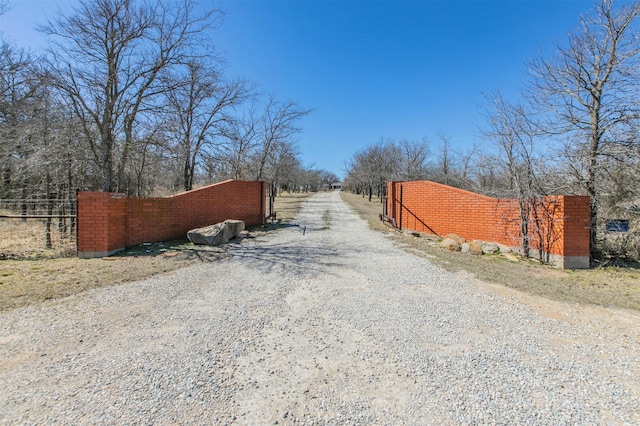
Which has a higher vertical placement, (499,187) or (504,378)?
(499,187)

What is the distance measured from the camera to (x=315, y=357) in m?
2.61

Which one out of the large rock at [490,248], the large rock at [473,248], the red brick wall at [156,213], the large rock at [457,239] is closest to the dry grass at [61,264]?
the red brick wall at [156,213]

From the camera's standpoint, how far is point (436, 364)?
250 centimetres

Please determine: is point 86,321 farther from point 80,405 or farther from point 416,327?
point 416,327

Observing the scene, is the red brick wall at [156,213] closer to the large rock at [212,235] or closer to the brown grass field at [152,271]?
the brown grass field at [152,271]

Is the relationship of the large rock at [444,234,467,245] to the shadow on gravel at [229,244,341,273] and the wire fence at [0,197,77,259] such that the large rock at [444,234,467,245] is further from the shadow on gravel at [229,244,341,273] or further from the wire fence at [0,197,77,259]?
the wire fence at [0,197,77,259]

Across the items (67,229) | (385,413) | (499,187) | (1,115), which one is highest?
(1,115)

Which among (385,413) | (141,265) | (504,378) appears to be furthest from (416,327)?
(141,265)

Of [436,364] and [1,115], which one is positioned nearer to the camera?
[436,364]

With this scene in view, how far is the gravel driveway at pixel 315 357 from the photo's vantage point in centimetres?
194

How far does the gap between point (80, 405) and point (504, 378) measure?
10.5 ft

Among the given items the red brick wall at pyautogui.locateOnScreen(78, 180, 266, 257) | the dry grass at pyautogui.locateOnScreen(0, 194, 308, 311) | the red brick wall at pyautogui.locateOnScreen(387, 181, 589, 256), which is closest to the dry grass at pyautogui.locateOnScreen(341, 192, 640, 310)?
the red brick wall at pyautogui.locateOnScreen(387, 181, 589, 256)

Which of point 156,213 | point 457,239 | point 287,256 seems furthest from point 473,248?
point 156,213

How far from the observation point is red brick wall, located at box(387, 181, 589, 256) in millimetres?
5898
